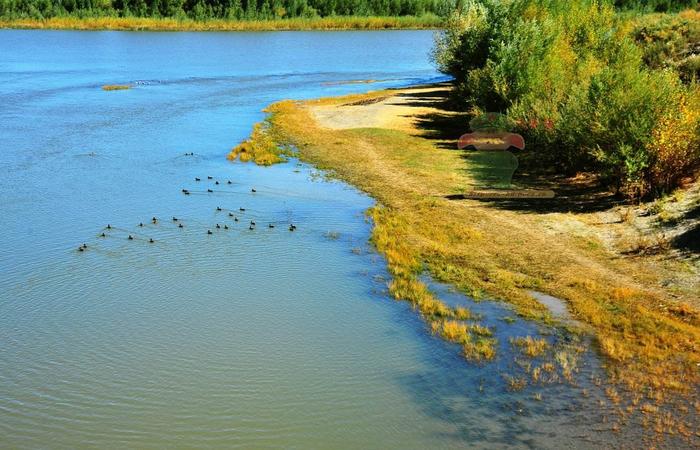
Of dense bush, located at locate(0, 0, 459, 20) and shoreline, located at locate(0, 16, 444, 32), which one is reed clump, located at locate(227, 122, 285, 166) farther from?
dense bush, located at locate(0, 0, 459, 20)

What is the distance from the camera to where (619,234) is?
21062 millimetres

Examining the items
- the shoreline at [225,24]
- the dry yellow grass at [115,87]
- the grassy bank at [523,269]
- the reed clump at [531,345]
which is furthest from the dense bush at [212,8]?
the reed clump at [531,345]

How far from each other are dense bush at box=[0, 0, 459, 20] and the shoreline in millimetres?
2787

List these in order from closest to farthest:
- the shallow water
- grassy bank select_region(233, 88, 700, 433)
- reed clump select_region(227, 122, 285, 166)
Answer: the shallow water < grassy bank select_region(233, 88, 700, 433) < reed clump select_region(227, 122, 285, 166)

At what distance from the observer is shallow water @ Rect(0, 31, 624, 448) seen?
12.3m

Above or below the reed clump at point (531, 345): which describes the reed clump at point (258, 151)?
above

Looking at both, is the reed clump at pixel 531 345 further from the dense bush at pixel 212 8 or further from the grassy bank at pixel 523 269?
the dense bush at pixel 212 8

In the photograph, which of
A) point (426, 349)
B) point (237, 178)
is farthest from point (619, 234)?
point (237, 178)

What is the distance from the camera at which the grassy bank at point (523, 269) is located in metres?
13.9

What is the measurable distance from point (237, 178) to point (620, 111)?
51.2 ft

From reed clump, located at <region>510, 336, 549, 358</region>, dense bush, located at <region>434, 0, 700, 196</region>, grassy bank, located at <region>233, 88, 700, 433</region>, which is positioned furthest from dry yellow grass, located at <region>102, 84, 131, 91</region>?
reed clump, located at <region>510, 336, 549, 358</region>

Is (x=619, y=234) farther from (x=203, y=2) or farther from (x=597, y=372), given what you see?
(x=203, y=2)

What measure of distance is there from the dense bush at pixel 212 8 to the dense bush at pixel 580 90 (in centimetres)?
9157

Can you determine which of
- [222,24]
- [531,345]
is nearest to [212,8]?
[222,24]
